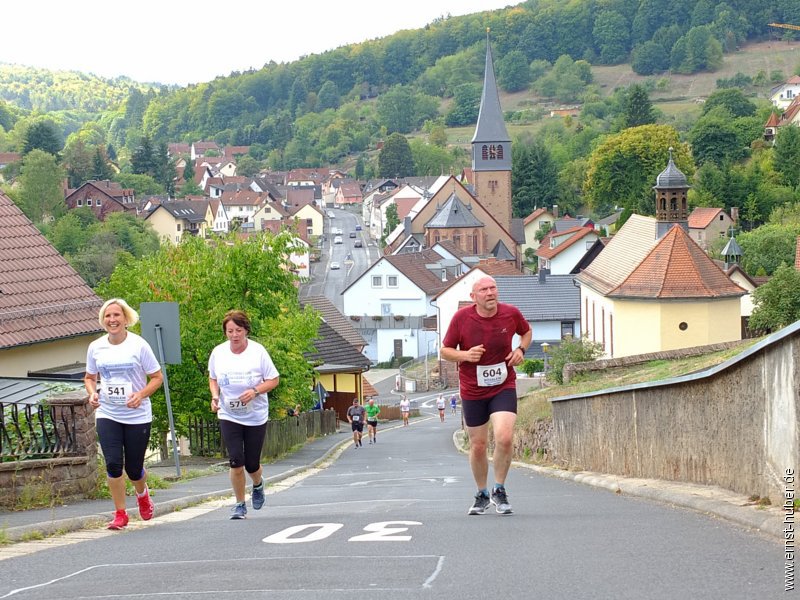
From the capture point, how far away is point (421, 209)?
13262cm

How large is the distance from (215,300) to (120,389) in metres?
16.8

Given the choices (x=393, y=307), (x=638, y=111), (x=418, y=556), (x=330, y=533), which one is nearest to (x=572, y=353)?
(x=330, y=533)

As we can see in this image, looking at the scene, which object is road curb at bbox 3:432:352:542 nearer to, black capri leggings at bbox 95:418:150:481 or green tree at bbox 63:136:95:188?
black capri leggings at bbox 95:418:150:481

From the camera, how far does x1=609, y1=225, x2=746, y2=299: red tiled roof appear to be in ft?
164

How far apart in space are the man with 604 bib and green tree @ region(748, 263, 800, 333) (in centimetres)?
3841

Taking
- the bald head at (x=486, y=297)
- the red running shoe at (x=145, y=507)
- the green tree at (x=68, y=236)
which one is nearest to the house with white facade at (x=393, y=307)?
the green tree at (x=68, y=236)

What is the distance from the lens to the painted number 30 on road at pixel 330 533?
9.25 meters

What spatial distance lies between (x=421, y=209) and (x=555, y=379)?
92274 mm

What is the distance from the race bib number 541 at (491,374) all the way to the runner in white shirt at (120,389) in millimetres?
2652

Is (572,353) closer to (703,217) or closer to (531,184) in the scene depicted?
(703,217)

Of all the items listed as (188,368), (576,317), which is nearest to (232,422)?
(188,368)

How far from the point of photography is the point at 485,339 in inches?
414

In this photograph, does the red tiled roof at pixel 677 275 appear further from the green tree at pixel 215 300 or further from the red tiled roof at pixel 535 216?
the red tiled roof at pixel 535 216

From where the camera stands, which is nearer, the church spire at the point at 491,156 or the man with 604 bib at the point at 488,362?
the man with 604 bib at the point at 488,362
